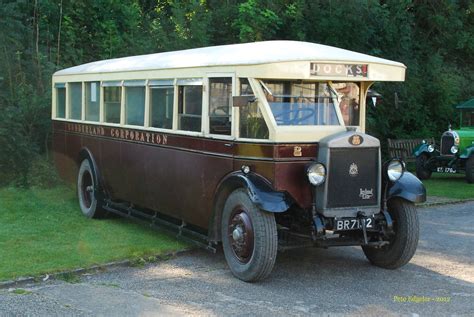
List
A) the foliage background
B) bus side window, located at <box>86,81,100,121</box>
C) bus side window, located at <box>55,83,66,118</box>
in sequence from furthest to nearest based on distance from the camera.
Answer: the foliage background, bus side window, located at <box>55,83,66,118</box>, bus side window, located at <box>86,81,100,121</box>

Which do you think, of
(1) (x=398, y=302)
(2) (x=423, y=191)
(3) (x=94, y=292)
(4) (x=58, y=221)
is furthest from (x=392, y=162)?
(4) (x=58, y=221)

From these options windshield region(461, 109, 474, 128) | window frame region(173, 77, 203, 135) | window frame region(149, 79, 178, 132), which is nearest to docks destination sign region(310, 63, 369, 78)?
window frame region(173, 77, 203, 135)

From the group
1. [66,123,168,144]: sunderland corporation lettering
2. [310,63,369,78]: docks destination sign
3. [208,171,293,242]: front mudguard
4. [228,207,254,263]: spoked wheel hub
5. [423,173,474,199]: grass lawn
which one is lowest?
[423,173,474,199]: grass lawn

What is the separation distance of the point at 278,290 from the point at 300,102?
2.05m

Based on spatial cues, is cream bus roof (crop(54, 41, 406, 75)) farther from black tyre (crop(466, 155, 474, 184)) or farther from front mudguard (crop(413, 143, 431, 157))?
front mudguard (crop(413, 143, 431, 157))

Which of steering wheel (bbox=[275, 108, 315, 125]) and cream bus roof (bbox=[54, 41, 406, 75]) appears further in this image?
steering wheel (bbox=[275, 108, 315, 125])

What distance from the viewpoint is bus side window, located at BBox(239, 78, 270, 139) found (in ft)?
22.7

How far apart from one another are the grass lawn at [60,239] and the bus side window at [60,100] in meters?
1.60

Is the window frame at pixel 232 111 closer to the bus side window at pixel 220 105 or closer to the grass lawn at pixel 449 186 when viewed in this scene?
the bus side window at pixel 220 105

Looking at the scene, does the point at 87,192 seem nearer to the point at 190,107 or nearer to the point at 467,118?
the point at 190,107

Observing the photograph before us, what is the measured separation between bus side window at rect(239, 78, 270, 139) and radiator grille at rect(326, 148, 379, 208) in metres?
0.78

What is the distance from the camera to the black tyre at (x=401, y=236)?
7.28 metres

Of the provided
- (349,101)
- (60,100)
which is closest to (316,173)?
(349,101)

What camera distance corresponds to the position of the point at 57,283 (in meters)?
6.72
